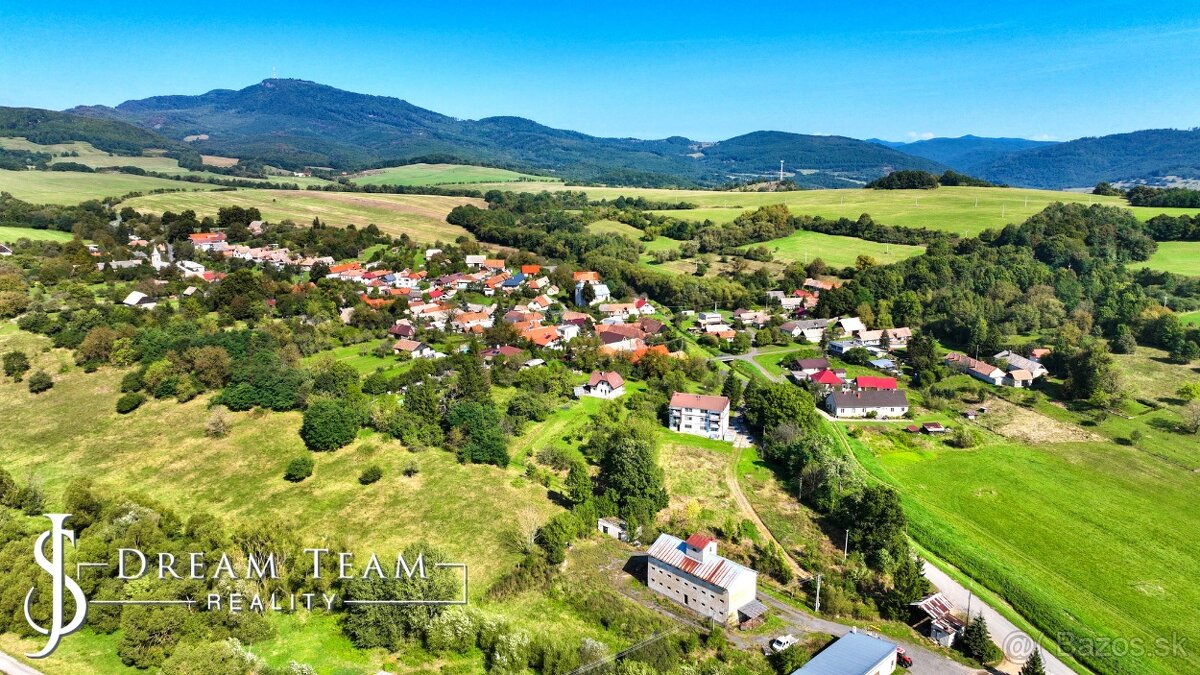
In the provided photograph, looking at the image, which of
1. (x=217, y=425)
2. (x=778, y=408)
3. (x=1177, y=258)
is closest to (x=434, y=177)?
(x=217, y=425)

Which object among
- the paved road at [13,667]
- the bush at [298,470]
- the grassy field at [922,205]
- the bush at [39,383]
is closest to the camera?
the paved road at [13,667]

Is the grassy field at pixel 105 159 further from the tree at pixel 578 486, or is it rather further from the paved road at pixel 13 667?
the paved road at pixel 13 667

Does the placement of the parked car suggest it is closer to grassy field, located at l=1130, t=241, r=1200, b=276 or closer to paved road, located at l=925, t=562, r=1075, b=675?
paved road, located at l=925, t=562, r=1075, b=675

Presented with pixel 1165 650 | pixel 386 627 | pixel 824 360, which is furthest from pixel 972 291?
pixel 386 627

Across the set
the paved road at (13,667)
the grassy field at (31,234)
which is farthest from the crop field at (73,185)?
the paved road at (13,667)

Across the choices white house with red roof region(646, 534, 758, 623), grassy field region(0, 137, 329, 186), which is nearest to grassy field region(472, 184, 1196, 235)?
white house with red roof region(646, 534, 758, 623)

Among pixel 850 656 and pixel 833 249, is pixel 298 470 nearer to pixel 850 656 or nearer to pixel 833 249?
pixel 850 656

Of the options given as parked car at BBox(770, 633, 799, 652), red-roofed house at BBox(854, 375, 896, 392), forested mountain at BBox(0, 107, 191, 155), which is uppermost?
forested mountain at BBox(0, 107, 191, 155)
